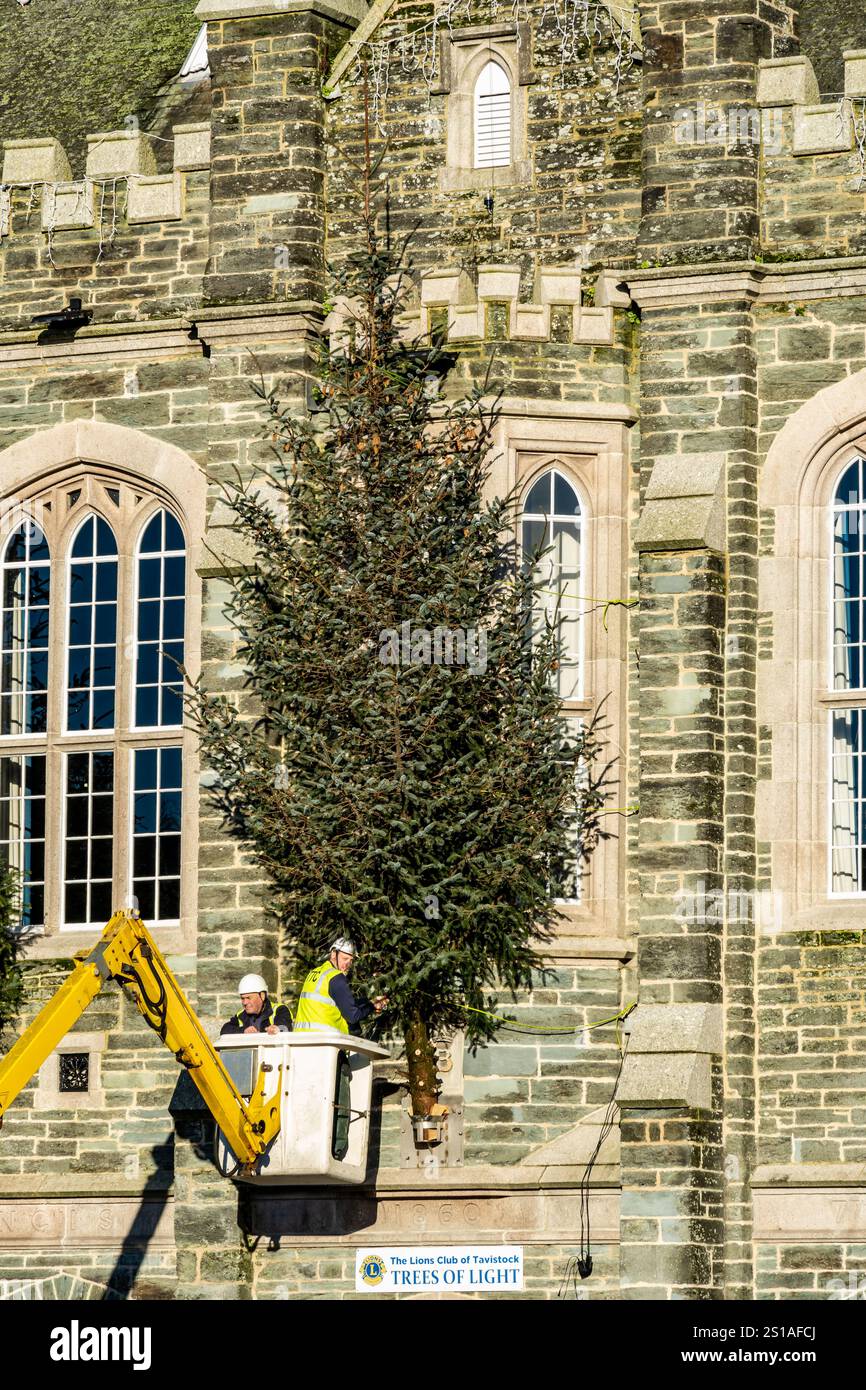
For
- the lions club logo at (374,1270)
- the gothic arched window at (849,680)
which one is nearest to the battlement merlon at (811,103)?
the gothic arched window at (849,680)

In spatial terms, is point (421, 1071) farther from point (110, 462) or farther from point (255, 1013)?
point (110, 462)

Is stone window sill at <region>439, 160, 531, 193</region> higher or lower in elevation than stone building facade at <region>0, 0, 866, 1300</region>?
higher

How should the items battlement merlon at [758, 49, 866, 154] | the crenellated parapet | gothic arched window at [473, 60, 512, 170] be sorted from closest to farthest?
battlement merlon at [758, 49, 866, 154], the crenellated parapet, gothic arched window at [473, 60, 512, 170]

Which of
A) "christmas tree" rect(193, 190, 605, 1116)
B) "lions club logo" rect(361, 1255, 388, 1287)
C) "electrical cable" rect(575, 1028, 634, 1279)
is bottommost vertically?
"lions club logo" rect(361, 1255, 388, 1287)

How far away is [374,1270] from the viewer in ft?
86.4

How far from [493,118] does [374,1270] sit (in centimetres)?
977

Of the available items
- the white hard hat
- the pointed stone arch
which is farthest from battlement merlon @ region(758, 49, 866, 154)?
the white hard hat

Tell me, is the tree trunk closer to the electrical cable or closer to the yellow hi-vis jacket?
Answer: the yellow hi-vis jacket

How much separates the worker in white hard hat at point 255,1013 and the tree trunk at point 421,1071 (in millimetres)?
1022

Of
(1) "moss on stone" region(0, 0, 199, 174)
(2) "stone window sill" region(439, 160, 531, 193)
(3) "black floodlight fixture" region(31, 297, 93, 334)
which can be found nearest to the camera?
(2) "stone window sill" region(439, 160, 531, 193)

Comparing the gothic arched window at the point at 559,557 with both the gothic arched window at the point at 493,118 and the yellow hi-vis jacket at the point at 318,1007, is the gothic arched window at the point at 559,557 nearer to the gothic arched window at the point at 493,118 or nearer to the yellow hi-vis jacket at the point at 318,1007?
the gothic arched window at the point at 493,118

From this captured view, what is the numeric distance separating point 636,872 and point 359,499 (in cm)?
379

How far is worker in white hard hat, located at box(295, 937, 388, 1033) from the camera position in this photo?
25578 millimetres

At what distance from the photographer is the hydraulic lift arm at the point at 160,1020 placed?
2406 centimetres
